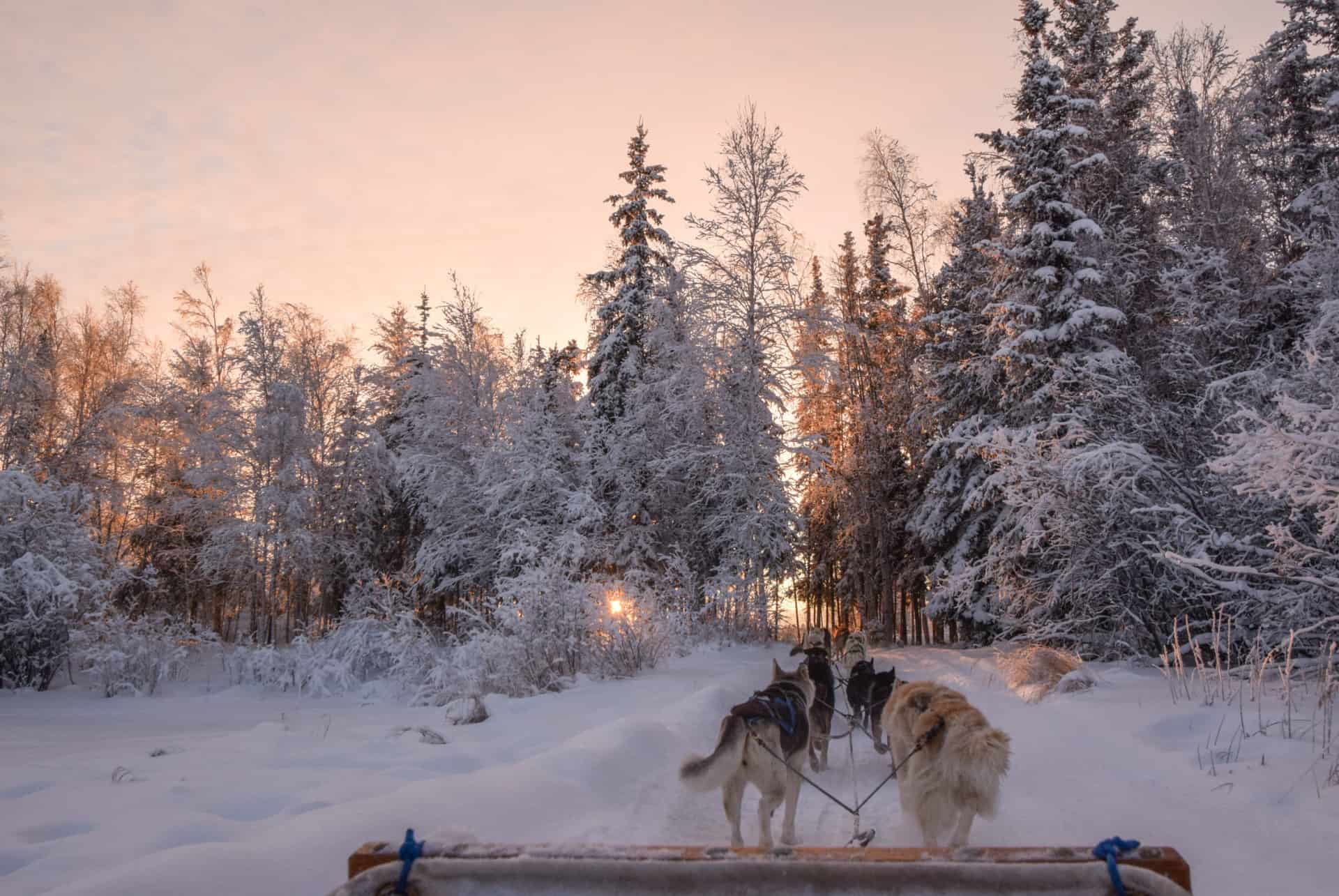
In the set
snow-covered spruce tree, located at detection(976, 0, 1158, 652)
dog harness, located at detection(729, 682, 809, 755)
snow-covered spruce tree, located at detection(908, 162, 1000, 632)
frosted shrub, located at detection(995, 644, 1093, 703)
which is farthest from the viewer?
snow-covered spruce tree, located at detection(908, 162, 1000, 632)

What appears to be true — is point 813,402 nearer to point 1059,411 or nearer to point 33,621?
point 1059,411

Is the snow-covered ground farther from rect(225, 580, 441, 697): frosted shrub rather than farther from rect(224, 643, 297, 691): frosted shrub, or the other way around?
rect(224, 643, 297, 691): frosted shrub

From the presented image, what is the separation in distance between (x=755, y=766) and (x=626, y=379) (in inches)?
806

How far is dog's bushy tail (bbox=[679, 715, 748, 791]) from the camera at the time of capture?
155 inches

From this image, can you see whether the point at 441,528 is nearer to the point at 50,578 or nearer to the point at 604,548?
the point at 604,548

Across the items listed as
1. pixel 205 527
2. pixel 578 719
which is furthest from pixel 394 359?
pixel 578 719

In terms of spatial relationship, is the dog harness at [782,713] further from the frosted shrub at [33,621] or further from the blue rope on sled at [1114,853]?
the frosted shrub at [33,621]

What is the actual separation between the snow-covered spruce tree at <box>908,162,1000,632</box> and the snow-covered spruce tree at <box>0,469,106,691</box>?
20.0 m

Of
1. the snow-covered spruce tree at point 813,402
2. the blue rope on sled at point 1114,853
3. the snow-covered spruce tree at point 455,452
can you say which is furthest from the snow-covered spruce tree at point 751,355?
the blue rope on sled at point 1114,853

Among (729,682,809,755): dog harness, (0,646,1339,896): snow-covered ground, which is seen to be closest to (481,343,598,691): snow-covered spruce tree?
(0,646,1339,896): snow-covered ground

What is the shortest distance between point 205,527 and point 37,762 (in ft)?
73.5

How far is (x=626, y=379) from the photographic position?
24.2 metres

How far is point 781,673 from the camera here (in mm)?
6848

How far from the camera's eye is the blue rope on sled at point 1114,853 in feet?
6.00
